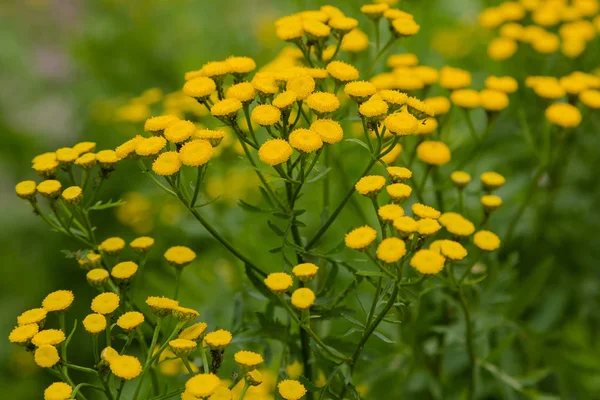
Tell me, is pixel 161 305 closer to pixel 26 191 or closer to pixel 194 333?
pixel 194 333

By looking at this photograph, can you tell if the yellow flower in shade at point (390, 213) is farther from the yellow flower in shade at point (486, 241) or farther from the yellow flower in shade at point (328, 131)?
the yellow flower in shade at point (486, 241)

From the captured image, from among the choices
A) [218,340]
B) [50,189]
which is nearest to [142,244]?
[50,189]

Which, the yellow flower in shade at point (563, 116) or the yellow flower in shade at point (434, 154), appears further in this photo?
the yellow flower in shade at point (563, 116)

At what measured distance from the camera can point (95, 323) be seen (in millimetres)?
1047

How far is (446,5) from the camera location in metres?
3.30

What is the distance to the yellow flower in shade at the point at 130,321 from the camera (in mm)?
1062

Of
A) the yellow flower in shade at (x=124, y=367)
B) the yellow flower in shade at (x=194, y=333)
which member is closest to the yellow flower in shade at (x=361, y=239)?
the yellow flower in shade at (x=194, y=333)

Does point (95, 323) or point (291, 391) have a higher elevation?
point (95, 323)

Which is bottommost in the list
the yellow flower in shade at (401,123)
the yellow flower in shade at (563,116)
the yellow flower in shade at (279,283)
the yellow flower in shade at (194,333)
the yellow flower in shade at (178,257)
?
the yellow flower in shade at (563,116)

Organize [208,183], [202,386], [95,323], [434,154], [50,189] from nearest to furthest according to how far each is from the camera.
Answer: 1. [202,386]
2. [95,323]
3. [50,189]
4. [434,154]
5. [208,183]

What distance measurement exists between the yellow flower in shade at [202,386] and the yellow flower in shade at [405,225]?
1.15ft

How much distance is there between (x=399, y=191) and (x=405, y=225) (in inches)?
3.5

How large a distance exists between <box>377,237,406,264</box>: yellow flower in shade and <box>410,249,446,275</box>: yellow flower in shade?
32 millimetres

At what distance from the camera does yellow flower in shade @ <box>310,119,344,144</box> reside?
1.09m
